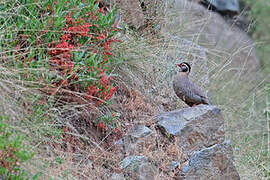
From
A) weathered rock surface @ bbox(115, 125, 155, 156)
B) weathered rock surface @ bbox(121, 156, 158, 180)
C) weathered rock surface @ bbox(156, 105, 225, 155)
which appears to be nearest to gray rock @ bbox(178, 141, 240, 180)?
weathered rock surface @ bbox(156, 105, 225, 155)

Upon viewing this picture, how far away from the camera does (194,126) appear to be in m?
5.63

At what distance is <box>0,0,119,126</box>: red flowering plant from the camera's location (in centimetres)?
493

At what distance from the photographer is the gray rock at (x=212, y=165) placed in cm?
524

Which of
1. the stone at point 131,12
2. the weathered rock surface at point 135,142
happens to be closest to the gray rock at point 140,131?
the weathered rock surface at point 135,142

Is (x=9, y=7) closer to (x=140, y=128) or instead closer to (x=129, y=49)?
(x=129, y=49)

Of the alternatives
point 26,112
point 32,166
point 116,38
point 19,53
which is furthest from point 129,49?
point 32,166

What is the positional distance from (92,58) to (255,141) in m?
3.39

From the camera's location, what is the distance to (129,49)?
608cm

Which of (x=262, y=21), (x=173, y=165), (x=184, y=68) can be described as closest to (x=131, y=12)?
(x=184, y=68)

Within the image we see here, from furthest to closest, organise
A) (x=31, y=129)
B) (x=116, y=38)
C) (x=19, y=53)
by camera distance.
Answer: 1. (x=116, y=38)
2. (x=19, y=53)
3. (x=31, y=129)

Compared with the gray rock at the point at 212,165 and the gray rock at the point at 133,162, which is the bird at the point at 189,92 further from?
the gray rock at the point at 133,162

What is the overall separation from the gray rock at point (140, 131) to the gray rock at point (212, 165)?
0.59m

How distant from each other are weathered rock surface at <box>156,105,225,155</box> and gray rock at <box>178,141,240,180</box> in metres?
0.24

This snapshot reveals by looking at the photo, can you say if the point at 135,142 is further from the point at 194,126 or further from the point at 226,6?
the point at 226,6
